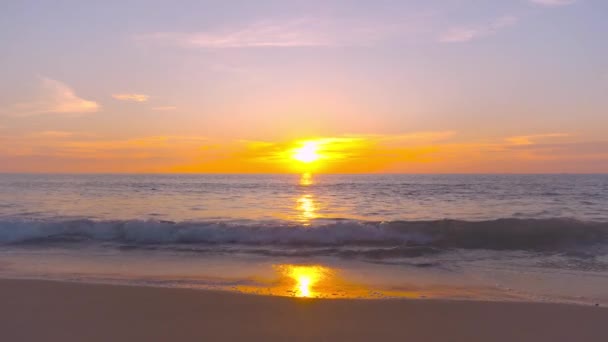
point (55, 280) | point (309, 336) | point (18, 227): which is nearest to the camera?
point (309, 336)

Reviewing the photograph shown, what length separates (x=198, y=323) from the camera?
18.7ft

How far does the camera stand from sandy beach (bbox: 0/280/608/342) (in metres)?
5.32

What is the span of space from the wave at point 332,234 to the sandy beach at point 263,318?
666 centimetres

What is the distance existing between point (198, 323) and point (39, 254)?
7.55m

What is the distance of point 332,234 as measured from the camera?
1453cm

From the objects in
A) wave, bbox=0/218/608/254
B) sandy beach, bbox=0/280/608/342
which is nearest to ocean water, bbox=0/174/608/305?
wave, bbox=0/218/608/254

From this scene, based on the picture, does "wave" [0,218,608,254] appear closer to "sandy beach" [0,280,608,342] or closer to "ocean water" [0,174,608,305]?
"ocean water" [0,174,608,305]

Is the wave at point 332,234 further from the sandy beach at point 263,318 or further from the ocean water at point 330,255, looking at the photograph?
the sandy beach at point 263,318

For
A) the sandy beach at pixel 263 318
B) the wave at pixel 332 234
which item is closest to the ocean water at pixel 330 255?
the wave at pixel 332 234

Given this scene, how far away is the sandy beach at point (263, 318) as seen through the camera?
5.32m

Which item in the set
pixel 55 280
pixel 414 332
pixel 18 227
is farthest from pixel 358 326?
pixel 18 227

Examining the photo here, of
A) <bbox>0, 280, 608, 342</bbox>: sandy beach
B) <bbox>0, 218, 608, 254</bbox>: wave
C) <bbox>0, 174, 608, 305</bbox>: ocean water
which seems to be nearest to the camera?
<bbox>0, 280, 608, 342</bbox>: sandy beach

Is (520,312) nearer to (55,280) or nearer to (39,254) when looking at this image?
(55,280)

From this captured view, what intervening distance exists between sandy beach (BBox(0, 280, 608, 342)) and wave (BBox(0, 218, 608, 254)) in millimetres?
6656
